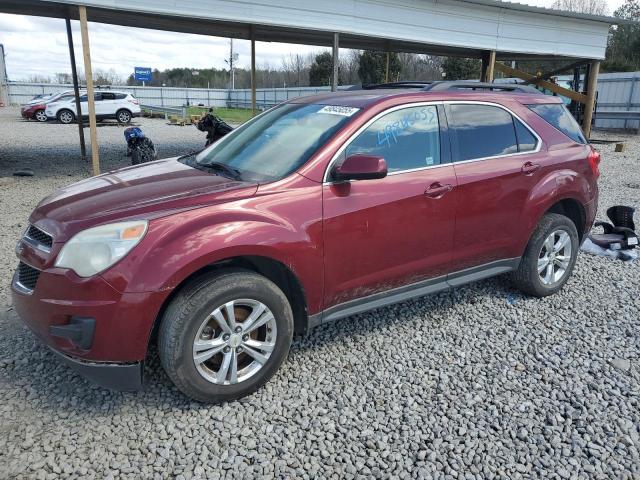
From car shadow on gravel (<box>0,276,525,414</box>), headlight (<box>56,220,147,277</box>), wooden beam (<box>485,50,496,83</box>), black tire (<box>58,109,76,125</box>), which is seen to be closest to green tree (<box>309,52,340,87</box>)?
black tire (<box>58,109,76,125</box>)

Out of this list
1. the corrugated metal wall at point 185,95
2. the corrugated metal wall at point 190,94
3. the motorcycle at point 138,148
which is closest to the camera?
the motorcycle at point 138,148

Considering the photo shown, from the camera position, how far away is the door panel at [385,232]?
309 centimetres

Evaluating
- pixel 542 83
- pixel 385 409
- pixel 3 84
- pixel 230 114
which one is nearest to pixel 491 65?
pixel 542 83

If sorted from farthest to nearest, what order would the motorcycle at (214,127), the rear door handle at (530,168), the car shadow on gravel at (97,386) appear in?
the motorcycle at (214,127) < the rear door handle at (530,168) < the car shadow on gravel at (97,386)

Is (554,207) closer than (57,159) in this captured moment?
Yes

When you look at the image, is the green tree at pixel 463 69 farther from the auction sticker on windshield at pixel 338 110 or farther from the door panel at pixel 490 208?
the auction sticker on windshield at pixel 338 110

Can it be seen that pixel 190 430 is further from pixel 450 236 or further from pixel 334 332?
pixel 450 236

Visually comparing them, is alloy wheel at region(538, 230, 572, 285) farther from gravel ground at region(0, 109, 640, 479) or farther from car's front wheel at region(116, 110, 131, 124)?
car's front wheel at region(116, 110, 131, 124)

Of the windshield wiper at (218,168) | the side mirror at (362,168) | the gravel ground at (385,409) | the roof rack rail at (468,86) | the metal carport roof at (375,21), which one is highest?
the metal carport roof at (375,21)

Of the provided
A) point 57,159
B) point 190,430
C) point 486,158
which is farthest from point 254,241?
point 57,159

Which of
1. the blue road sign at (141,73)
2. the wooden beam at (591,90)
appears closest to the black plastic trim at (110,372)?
the wooden beam at (591,90)

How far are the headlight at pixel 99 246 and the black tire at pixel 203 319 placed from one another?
15.7 inches

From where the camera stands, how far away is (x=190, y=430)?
268 cm

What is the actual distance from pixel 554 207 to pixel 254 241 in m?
3.07
